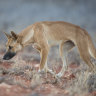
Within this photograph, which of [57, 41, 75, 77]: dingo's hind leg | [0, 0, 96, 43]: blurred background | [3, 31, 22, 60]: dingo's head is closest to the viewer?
[3, 31, 22, 60]: dingo's head

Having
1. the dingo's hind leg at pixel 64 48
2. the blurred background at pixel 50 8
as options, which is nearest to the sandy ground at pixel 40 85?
the dingo's hind leg at pixel 64 48

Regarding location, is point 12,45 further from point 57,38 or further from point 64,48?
point 64,48

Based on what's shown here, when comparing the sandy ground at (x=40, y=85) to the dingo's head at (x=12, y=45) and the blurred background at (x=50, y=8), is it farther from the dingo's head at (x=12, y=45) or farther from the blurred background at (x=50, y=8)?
the blurred background at (x=50, y=8)

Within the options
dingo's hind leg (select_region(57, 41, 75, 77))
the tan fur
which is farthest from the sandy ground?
the tan fur

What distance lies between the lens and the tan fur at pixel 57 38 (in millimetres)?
10141

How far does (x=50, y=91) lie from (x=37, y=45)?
3.16 m

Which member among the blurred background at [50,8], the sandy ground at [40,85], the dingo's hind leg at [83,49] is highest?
the blurred background at [50,8]

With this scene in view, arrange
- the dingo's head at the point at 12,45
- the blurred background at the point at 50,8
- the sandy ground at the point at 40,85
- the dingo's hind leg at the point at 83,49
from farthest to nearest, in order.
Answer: the blurred background at the point at 50,8, the dingo's head at the point at 12,45, the dingo's hind leg at the point at 83,49, the sandy ground at the point at 40,85

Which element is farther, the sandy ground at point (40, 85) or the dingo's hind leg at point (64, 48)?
the dingo's hind leg at point (64, 48)

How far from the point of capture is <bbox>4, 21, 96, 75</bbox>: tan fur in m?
10.1

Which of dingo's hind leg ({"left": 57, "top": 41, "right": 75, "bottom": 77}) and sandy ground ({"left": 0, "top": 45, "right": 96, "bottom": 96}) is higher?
dingo's hind leg ({"left": 57, "top": 41, "right": 75, "bottom": 77})

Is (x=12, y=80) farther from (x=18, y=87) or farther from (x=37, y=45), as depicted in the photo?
(x=37, y=45)

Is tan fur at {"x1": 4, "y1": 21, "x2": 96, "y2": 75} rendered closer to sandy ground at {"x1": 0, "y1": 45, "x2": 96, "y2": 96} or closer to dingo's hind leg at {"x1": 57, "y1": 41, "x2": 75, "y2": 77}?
dingo's hind leg at {"x1": 57, "y1": 41, "x2": 75, "y2": 77}

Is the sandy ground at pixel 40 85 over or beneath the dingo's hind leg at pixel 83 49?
beneath
